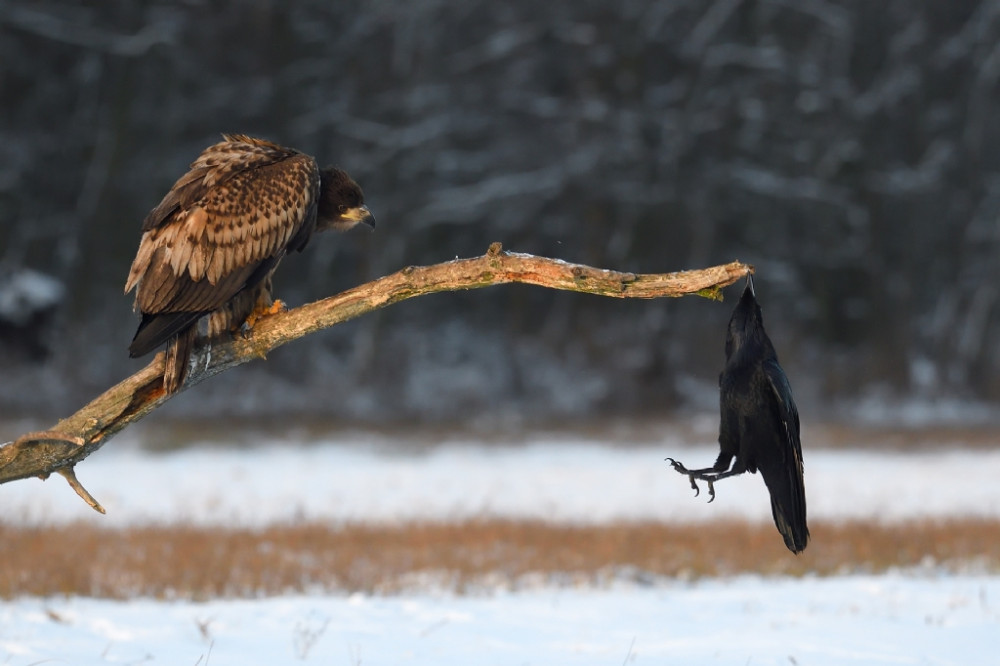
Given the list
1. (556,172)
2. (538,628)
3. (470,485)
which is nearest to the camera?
(538,628)

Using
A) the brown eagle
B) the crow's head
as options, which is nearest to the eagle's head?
the brown eagle

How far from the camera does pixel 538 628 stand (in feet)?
21.4

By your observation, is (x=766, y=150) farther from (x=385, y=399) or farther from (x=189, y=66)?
(x=189, y=66)

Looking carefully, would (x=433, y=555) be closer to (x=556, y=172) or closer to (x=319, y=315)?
(x=319, y=315)

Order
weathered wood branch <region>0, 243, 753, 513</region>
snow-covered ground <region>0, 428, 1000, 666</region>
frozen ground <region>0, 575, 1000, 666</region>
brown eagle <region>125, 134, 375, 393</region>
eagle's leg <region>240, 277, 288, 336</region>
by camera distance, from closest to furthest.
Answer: weathered wood branch <region>0, 243, 753, 513</region>
brown eagle <region>125, 134, 375, 393</region>
eagle's leg <region>240, 277, 288, 336</region>
frozen ground <region>0, 575, 1000, 666</region>
snow-covered ground <region>0, 428, 1000, 666</region>

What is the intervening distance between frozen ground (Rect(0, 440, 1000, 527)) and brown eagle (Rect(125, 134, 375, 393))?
5.22 meters

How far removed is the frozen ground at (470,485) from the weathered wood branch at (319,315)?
535cm

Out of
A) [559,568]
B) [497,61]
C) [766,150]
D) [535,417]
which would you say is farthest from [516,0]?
[559,568]

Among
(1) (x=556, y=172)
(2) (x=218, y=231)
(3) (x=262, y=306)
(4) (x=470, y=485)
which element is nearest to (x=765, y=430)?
(3) (x=262, y=306)

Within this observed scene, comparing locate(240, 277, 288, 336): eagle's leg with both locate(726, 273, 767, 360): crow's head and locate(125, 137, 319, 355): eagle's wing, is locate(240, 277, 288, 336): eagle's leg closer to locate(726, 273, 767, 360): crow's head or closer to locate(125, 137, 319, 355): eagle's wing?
locate(125, 137, 319, 355): eagle's wing

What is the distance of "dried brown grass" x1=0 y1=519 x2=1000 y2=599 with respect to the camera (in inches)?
310

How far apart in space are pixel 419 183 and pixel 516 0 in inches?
156

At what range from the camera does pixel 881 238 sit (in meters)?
23.8

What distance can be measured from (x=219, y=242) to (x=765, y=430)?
103 inches
